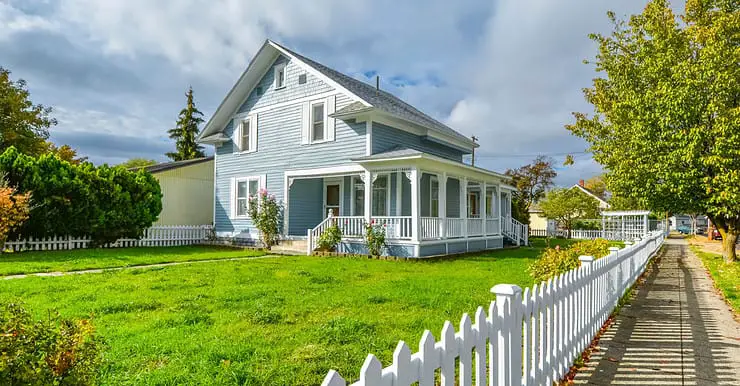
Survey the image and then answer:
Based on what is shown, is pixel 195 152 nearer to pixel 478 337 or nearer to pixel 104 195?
pixel 104 195

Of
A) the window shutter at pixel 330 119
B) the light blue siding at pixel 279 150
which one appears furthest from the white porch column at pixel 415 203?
the window shutter at pixel 330 119

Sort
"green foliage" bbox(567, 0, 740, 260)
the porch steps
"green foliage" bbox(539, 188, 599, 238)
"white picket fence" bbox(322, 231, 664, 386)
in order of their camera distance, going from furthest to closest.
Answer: "green foliage" bbox(539, 188, 599, 238) < the porch steps < "green foliage" bbox(567, 0, 740, 260) < "white picket fence" bbox(322, 231, 664, 386)

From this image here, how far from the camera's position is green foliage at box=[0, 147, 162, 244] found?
12.8m

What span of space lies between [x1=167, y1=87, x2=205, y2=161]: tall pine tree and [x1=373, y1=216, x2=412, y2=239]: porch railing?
32.8 meters

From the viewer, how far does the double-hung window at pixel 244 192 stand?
18.0m

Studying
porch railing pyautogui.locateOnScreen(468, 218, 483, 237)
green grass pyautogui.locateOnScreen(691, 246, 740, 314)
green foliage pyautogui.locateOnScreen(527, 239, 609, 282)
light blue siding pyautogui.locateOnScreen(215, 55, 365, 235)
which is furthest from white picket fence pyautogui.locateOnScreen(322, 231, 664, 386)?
light blue siding pyautogui.locateOnScreen(215, 55, 365, 235)

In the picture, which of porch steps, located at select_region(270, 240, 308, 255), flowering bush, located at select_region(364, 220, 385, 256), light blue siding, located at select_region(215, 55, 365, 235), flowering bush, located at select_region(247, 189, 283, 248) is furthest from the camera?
flowering bush, located at select_region(247, 189, 283, 248)

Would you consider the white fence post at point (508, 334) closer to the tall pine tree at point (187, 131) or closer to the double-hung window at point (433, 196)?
the double-hung window at point (433, 196)

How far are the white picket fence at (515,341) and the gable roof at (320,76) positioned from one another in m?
10.6

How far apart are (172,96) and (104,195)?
98.5ft

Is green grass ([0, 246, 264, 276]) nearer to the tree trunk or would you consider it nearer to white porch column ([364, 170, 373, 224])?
white porch column ([364, 170, 373, 224])

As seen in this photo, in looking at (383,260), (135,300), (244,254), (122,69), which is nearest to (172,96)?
(122,69)

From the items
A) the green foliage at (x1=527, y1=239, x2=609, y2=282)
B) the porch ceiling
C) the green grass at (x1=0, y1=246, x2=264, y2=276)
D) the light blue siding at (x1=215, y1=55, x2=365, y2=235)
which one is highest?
the light blue siding at (x1=215, y1=55, x2=365, y2=235)

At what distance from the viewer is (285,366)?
3531 mm
